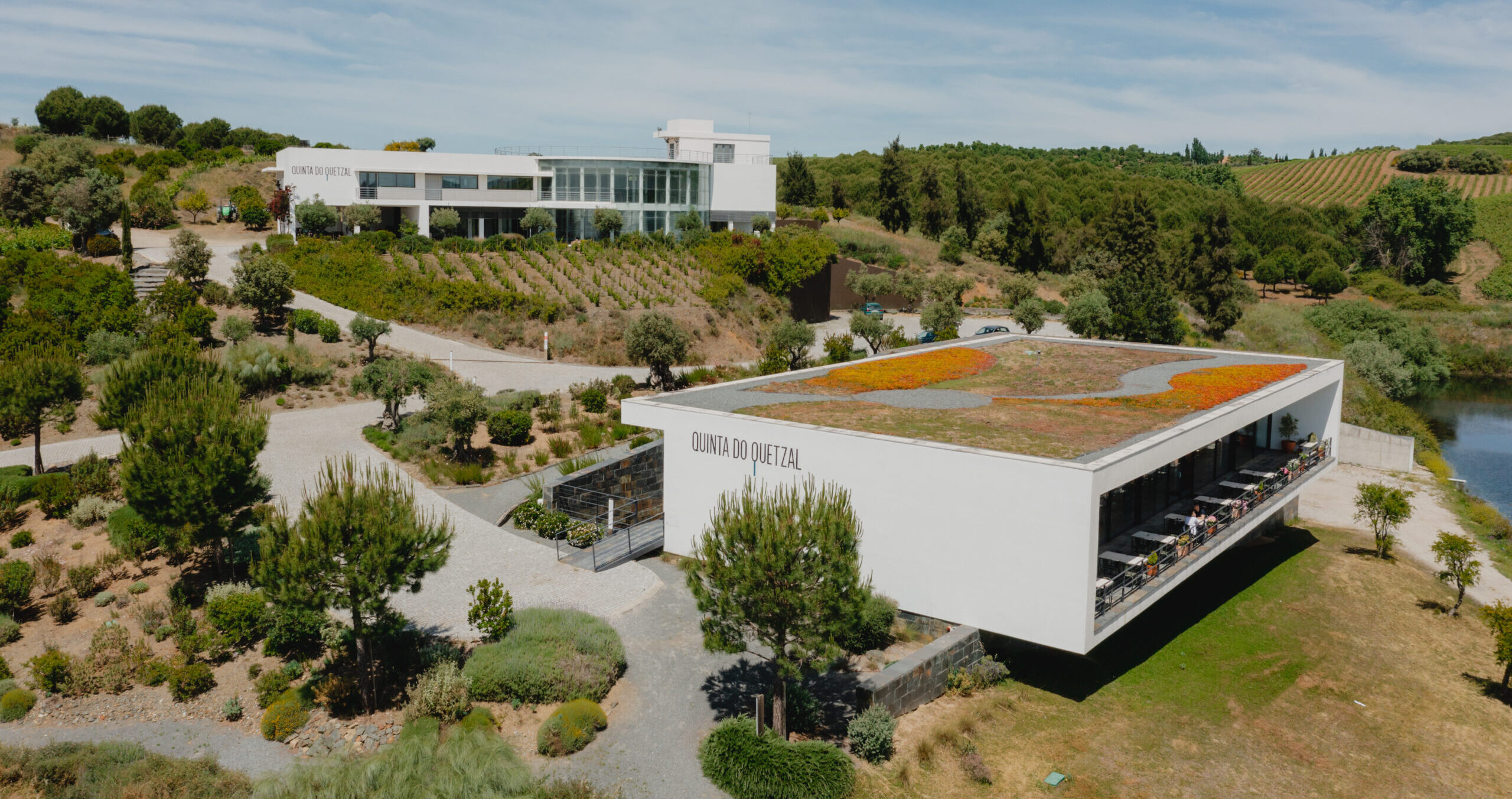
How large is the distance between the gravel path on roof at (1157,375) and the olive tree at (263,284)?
27.6m

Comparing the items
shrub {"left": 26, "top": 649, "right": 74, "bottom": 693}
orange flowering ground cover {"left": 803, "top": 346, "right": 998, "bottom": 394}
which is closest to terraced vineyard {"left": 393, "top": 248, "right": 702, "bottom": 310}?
orange flowering ground cover {"left": 803, "top": 346, "right": 998, "bottom": 394}

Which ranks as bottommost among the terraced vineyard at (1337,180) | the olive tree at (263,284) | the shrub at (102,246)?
the olive tree at (263,284)

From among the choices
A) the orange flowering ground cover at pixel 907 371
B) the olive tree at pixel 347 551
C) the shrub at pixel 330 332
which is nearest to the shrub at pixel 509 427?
the orange flowering ground cover at pixel 907 371

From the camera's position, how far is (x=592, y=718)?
1520cm

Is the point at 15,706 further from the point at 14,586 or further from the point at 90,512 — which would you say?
the point at 90,512

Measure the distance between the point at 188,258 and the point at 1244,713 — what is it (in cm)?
3824

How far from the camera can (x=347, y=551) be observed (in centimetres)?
1477

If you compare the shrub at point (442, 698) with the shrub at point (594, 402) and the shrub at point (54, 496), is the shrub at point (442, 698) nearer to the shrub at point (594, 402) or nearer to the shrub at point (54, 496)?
the shrub at point (54, 496)

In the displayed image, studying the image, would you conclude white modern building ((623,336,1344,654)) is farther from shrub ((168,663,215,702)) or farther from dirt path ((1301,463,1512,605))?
shrub ((168,663,215,702))

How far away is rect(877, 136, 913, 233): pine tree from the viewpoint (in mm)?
82500

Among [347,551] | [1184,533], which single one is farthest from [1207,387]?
[347,551]

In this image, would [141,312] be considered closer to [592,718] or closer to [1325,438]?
[592,718]

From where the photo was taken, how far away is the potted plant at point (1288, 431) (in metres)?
28.3

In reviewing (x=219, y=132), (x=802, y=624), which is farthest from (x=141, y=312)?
(x=219, y=132)
